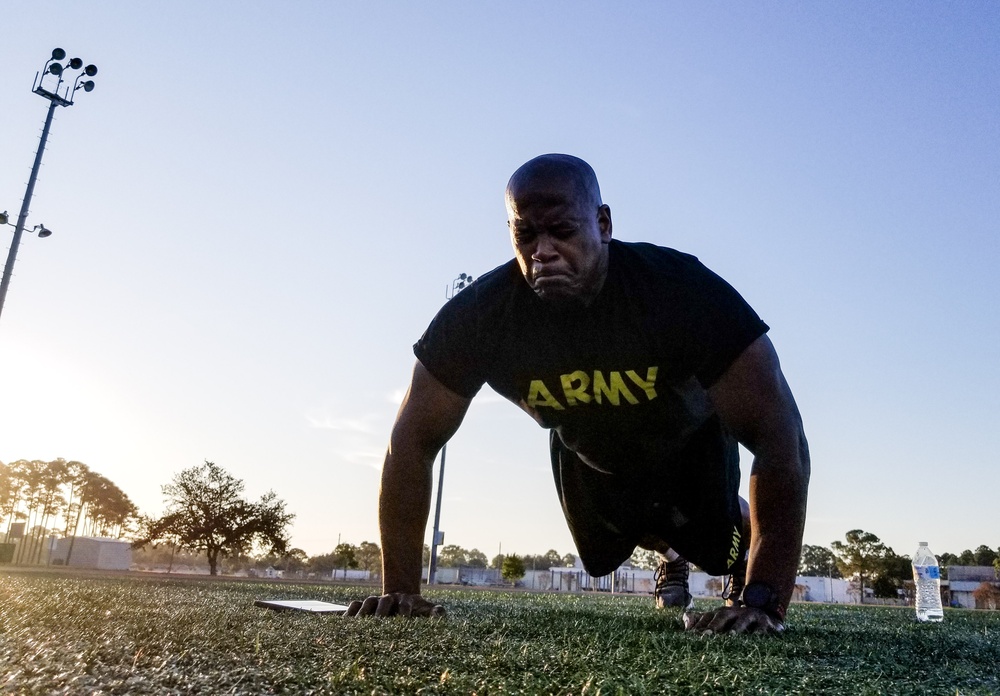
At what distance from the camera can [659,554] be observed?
206 inches

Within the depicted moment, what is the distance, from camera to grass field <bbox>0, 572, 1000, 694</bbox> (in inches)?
49.4

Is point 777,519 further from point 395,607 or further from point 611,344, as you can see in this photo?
point 395,607

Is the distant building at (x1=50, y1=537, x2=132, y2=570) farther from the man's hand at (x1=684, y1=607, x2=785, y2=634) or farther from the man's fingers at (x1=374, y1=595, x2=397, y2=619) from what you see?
the man's hand at (x1=684, y1=607, x2=785, y2=634)

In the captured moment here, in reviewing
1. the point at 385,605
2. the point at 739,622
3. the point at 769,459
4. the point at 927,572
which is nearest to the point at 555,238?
the point at 769,459

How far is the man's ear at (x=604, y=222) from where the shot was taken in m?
2.84

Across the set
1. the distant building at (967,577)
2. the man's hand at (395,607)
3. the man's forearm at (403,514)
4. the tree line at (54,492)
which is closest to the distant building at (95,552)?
the tree line at (54,492)

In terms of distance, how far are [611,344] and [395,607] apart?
126cm

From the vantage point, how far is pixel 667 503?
3.72 meters

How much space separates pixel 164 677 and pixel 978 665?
1.89m

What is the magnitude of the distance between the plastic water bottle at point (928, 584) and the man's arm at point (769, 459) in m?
3.79

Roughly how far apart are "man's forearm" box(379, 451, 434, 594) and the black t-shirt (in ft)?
1.24

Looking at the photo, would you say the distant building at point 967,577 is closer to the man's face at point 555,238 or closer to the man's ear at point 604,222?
the man's ear at point 604,222

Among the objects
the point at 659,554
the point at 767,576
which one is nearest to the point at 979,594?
the point at 659,554

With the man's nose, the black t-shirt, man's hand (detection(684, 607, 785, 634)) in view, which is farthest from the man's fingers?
the man's nose
